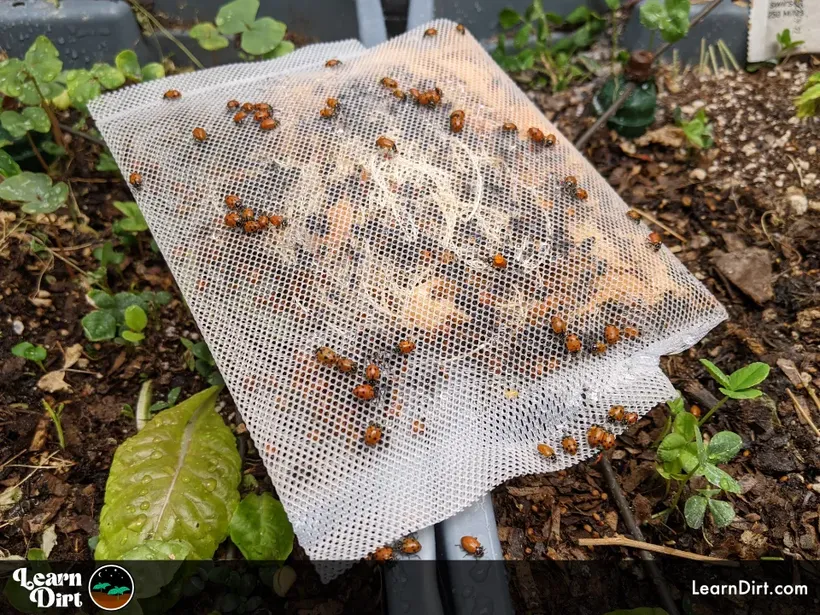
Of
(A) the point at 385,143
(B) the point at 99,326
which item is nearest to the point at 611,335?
(A) the point at 385,143

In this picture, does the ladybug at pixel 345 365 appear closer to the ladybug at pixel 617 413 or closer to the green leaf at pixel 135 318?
the ladybug at pixel 617 413

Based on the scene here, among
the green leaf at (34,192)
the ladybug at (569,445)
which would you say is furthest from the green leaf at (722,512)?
the green leaf at (34,192)

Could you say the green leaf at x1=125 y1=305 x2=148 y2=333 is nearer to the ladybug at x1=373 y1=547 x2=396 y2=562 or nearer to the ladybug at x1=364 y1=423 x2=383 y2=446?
the ladybug at x1=364 y1=423 x2=383 y2=446

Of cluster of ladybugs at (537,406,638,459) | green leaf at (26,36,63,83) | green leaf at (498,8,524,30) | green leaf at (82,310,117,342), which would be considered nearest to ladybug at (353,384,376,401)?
cluster of ladybugs at (537,406,638,459)

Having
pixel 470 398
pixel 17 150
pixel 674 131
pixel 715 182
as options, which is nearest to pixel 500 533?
pixel 470 398

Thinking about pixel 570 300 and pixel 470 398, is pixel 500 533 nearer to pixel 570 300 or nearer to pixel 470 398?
pixel 470 398
